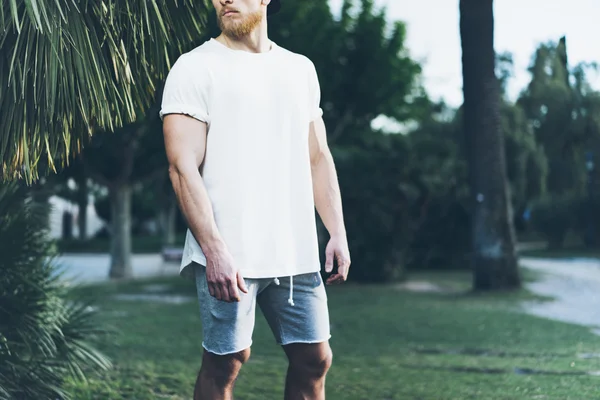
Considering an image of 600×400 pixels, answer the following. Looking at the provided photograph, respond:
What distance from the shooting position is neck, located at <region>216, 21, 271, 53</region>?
291cm

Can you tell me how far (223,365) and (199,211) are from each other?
0.50 m

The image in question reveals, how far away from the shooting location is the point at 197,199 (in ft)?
8.79

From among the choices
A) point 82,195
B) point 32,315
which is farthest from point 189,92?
point 82,195

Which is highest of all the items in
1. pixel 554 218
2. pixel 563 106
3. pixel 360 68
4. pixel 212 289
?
pixel 360 68

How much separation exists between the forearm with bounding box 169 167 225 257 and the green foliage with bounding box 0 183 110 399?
2.12 meters

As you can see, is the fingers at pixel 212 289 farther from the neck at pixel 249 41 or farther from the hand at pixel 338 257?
the neck at pixel 249 41

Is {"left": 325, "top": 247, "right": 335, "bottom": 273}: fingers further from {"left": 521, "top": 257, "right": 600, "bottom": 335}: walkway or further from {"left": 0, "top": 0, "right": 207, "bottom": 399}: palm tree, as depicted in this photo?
{"left": 521, "top": 257, "right": 600, "bottom": 335}: walkway

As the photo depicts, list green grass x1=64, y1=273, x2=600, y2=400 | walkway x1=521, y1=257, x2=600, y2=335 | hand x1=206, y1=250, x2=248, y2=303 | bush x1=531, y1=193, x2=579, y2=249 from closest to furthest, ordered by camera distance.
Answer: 1. hand x1=206, y1=250, x2=248, y2=303
2. green grass x1=64, y1=273, x2=600, y2=400
3. walkway x1=521, y1=257, x2=600, y2=335
4. bush x1=531, y1=193, x2=579, y2=249

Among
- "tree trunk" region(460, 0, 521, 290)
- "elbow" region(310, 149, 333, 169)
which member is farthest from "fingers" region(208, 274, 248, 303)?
"tree trunk" region(460, 0, 521, 290)

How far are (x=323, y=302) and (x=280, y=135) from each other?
0.57 metres

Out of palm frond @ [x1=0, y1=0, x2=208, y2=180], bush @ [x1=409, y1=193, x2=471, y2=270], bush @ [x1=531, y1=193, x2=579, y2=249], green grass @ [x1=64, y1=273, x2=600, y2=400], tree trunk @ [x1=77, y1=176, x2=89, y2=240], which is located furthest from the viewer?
bush @ [x1=531, y1=193, x2=579, y2=249]

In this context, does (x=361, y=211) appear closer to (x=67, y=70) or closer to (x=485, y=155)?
(x=485, y=155)

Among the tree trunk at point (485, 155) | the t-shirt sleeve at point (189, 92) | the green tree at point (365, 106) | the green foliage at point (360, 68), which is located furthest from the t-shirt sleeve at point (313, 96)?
the green foliage at point (360, 68)

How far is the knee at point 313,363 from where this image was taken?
9.46ft
